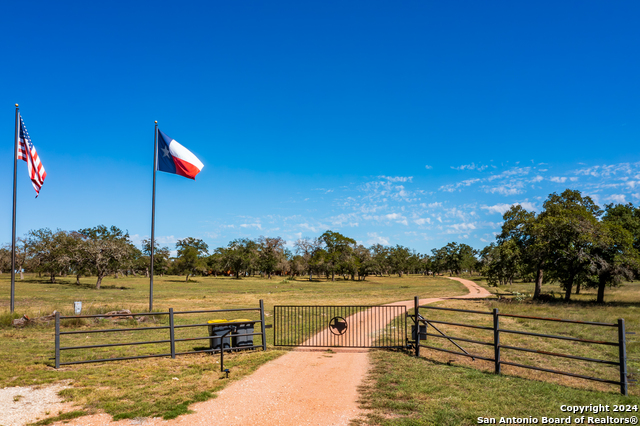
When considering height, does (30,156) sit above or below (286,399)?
above

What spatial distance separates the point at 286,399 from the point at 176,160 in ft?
44.6

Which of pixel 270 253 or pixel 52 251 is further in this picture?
pixel 270 253

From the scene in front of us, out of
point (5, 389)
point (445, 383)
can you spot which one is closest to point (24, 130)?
point (5, 389)

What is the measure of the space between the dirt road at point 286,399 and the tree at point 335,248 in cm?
7538

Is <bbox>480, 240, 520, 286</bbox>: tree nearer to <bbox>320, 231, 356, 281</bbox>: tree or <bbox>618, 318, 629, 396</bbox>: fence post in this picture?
<bbox>618, 318, 629, 396</bbox>: fence post

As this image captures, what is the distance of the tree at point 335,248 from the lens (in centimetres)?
8644

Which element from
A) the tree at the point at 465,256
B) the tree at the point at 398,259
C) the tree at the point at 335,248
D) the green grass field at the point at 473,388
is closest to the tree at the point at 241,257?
the tree at the point at 335,248

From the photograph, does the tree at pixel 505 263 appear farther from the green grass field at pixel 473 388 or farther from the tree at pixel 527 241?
the green grass field at pixel 473 388

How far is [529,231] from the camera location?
109ft

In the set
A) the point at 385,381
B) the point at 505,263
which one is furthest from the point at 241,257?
the point at 385,381

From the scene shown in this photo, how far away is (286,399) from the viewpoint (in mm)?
7797

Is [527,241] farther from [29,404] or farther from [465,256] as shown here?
[465,256]

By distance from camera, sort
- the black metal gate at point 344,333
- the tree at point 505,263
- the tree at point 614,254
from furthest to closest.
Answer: the tree at point 505,263
the tree at point 614,254
the black metal gate at point 344,333

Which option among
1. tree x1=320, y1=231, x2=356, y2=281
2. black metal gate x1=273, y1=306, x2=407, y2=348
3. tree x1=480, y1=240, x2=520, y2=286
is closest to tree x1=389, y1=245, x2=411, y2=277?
tree x1=320, y1=231, x2=356, y2=281
